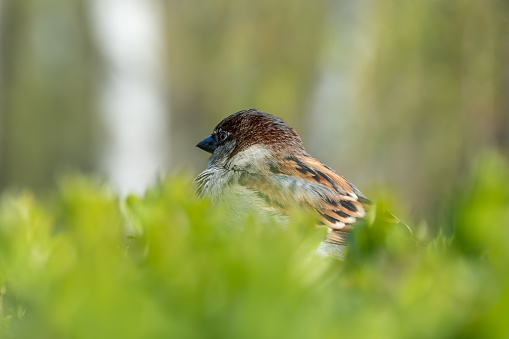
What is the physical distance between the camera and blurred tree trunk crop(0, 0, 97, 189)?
915 inches

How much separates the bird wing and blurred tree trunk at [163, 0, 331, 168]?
12.9 meters

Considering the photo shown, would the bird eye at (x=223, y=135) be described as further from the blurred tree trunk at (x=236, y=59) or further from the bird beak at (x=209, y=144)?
the blurred tree trunk at (x=236, y=59)

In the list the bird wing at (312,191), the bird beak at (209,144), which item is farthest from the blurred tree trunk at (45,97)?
the bird wing at (312,191)

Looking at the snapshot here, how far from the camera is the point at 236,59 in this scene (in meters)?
20.1

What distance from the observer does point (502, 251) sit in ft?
4.17

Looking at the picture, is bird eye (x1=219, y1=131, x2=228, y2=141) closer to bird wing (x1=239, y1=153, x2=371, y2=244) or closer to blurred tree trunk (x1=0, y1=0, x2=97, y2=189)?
bird wing (x1=239, y1=153, x2=371, y2=244)

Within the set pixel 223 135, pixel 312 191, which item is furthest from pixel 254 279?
pixel 223 135

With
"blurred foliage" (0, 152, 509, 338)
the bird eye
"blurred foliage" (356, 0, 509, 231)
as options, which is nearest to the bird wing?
the bird eye

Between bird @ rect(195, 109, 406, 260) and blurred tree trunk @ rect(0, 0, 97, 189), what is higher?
bird @ rect(195, 109, 406, 260)

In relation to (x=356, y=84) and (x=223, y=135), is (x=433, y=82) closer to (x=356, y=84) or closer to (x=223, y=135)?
(x=356, y=84)

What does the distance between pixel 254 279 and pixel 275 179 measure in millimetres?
2077

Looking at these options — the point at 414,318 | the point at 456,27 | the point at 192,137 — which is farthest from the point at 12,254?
the point at 192,137

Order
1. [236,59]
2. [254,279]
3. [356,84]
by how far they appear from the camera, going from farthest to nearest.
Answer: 1. [236,59]
2. [356,84]
3. [254,279]

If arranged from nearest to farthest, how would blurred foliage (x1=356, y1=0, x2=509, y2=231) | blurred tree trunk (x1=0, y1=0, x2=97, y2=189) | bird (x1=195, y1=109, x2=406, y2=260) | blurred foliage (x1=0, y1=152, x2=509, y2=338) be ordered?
blurred foliage (x1=0, y1=152, x2=509, y2=338) < bird (x1=195, y1=109, x2=406, y2=260) < blurred foliage (x1=356, y1=0, x2=509, y2=231) < blurred tree trunk (x1=0, y1=0, x2=97, y2=189)
